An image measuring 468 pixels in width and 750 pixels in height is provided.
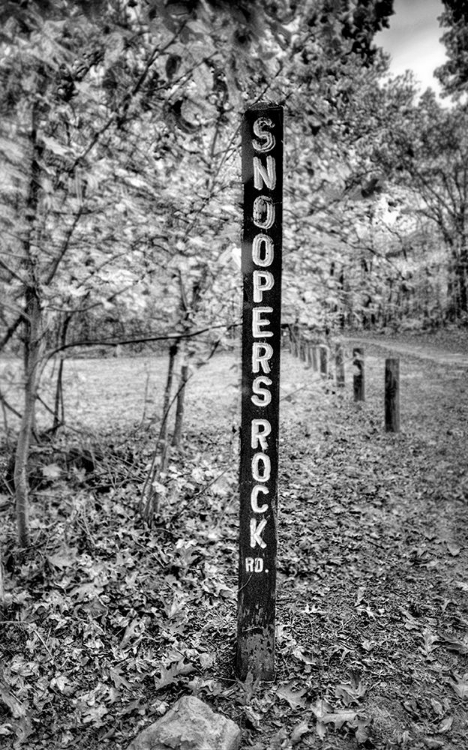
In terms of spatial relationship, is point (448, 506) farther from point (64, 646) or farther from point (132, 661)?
point (64, 646)

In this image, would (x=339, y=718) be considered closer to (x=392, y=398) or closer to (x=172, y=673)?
(x=172, y=673)

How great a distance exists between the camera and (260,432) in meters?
2.70

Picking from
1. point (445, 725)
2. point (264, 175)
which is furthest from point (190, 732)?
point (264, 175)

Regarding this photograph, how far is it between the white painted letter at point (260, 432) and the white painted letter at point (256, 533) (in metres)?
0.45

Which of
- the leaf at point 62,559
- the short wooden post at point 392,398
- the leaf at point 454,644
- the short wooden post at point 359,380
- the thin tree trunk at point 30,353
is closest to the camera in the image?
the leaf at point 454,644

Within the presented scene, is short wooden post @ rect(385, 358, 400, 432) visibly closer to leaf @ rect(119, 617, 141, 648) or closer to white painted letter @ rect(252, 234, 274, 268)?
leaf @ rect(119, 617, 141, 648)

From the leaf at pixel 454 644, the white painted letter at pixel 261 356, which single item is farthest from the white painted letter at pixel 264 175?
the leaf at pixel 454 644

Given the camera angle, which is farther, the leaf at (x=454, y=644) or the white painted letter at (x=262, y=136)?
the leaf at (x=454, y=644)

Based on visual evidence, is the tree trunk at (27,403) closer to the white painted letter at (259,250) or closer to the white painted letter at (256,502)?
the white painted letter at (259,250)

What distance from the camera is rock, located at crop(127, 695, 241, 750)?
2324 mm

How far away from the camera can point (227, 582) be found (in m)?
3.94

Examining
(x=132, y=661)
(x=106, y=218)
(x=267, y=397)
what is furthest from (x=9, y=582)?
(x=106, y=218)

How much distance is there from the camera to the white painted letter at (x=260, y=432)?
269cm

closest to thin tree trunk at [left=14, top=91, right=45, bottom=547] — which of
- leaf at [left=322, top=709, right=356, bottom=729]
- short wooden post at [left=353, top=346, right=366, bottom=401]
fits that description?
leaf at [left=322, top=709, right=356, bottom=729]
